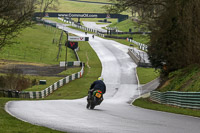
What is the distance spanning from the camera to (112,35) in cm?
12112

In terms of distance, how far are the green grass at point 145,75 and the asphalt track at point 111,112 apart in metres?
1.12

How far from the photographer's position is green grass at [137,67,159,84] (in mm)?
53838

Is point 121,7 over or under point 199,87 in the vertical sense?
over

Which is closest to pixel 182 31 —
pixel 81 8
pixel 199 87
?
pixel 199 87

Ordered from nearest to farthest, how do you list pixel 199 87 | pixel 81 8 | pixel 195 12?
pixel 199 87 < pixel 195 12 < pixel 81 8

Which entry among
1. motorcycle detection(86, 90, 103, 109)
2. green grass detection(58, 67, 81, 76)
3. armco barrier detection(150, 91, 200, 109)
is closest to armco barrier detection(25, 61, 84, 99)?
green grass detection(58, 67, 81, 76)

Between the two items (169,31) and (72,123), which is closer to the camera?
(72,123)

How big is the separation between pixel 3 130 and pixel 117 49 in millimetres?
80442

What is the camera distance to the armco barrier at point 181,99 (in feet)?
70.3

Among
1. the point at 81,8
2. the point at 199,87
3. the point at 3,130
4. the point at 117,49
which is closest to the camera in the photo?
the point at 3,130

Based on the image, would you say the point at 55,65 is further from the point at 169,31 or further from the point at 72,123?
the point at 72,123

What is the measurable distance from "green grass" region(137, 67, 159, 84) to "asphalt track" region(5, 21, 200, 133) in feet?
3.66

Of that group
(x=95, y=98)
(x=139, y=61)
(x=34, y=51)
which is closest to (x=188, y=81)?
(x=95, y=98)

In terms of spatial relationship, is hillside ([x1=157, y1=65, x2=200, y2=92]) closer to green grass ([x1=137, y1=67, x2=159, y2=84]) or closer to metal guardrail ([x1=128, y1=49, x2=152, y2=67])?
green grass ([x1=137, y1=67, x2=159, y2=84])
